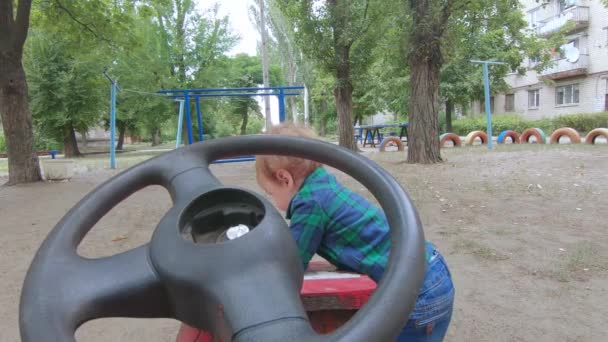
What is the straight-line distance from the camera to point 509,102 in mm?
30656

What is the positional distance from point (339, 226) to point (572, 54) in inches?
1159

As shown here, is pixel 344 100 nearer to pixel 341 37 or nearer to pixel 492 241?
pixel 341 37

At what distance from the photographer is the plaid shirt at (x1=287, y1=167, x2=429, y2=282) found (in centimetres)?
110

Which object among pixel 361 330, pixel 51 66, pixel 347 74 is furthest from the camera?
pixel 51 66

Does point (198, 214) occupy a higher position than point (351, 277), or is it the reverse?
point (198, 214)

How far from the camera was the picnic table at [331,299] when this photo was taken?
923 millimetres

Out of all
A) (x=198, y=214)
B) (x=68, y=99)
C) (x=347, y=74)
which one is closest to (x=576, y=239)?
(x=198, y=214)

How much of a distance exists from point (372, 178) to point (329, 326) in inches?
15.4

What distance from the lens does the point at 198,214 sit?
0.71 m

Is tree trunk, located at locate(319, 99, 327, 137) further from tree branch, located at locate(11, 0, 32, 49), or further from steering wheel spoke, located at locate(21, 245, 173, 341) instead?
steering wheel spoke, located at locate(21, 245, 173, 341)

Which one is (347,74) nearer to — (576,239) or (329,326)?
(576,239)

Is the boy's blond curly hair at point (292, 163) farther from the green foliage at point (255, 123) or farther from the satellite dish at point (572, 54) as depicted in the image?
the green foliage at point (255, 123)

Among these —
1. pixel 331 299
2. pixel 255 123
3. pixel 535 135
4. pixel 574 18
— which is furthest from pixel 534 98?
pixel 255 123

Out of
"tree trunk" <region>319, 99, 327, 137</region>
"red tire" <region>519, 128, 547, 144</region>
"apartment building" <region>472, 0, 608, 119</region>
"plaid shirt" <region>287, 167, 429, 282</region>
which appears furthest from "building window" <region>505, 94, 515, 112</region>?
"plaid shirt" <region>287, 167, 429, 282</region>
